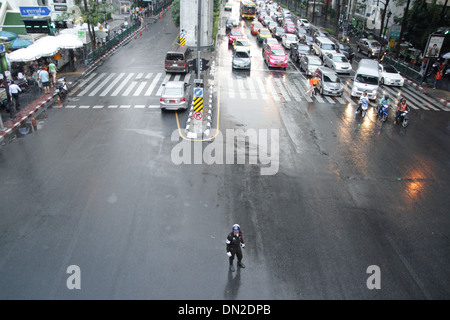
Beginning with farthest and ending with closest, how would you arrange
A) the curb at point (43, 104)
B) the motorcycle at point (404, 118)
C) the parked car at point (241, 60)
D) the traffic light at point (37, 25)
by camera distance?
the parked car at point (241, 60) < the traffic light at point (37, 25) < the motorcycle at point (404, 118) < the curb at point (43, 104)

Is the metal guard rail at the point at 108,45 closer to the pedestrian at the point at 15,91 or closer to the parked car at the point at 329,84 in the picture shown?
the pedestrian at the point at 15,91

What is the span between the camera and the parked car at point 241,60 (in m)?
30.6

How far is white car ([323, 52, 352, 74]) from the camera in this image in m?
30.9

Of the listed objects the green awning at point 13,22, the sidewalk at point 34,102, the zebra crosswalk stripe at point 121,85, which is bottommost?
the sidewalk at point 34,102

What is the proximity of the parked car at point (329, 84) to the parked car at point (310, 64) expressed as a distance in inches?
161

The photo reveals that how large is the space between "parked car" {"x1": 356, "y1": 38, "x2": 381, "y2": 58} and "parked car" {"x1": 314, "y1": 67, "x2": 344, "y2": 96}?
1649 centimetres

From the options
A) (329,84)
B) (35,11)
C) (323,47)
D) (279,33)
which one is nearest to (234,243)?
(329,84)

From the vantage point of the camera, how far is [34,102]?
21938 millimetres

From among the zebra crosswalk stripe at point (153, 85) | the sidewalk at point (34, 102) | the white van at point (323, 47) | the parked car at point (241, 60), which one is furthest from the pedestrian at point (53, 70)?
the white van at point (323, 47)

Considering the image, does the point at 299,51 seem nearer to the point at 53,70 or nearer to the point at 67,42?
the point at 67,42

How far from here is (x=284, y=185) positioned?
13.5 metres

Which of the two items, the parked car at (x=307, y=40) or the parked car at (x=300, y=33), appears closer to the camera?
the parked car at (x=307, y=40)

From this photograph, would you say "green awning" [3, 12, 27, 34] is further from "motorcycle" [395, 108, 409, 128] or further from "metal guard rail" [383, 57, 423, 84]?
"metal guard rail" [383, 57, 423, 84]

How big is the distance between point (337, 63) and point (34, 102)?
24.8 metres
